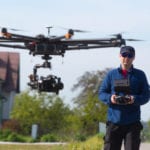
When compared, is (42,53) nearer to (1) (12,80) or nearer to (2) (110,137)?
(2) (110,137)

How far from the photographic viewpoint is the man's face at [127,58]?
7777 mm

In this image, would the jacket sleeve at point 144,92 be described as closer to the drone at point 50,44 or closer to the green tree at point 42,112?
the drone at point 50,44

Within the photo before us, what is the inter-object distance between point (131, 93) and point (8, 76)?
71.6 metres

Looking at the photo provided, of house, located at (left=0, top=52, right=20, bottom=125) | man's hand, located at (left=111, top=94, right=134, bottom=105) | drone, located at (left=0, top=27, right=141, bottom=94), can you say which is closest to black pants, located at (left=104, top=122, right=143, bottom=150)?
man's hand, located at (left=111, top=94, right=134, bottom=105)

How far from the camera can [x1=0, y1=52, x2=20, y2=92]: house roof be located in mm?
78562

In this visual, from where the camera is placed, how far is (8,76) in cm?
7900

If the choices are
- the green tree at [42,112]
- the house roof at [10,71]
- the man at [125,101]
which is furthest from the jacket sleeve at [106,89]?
the house roof at [10,71]

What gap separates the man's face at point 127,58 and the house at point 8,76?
6997 cm

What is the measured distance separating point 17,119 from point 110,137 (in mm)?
50177

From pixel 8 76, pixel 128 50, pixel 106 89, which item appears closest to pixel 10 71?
pixel 8 76

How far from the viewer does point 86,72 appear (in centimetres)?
5712

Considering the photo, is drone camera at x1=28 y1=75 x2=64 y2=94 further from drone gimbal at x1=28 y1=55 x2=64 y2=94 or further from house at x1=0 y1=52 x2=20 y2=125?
house at x1=0 y1=52 x2=20 y2=125

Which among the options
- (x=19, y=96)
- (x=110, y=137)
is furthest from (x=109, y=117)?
(x=19, y=96)

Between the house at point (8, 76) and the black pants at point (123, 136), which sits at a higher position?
the black pants at point (123, 136)
